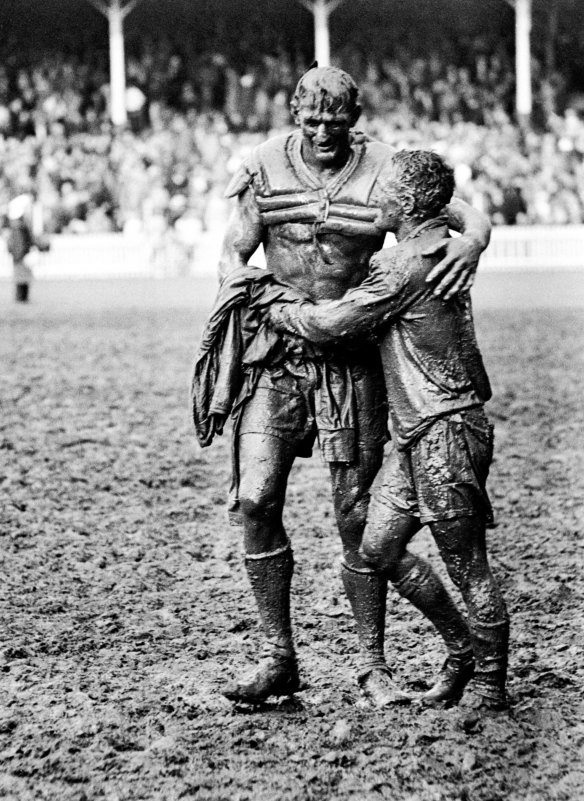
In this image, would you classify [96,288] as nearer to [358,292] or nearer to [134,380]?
[134,380]

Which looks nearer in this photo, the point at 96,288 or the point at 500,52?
the point at 96,288

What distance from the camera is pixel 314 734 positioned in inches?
196

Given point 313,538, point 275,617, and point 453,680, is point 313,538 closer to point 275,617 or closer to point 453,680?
point 275,617

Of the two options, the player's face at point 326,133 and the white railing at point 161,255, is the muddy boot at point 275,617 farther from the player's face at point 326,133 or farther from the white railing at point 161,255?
the white railing at point 161,255

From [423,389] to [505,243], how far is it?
22735mm

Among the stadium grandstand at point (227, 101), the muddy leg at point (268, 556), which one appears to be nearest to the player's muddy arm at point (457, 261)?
the muddy leg at point (268, 556)

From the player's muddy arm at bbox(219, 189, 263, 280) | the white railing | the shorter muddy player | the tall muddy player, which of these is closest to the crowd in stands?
the white railing

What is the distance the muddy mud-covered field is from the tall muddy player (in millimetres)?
277

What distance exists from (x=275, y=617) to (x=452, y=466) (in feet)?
3.13

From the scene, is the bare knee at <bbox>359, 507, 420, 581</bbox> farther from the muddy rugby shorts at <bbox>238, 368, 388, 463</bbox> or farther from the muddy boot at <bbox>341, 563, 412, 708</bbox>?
the muddy rugby shorts at <bbox>238, 368, 388, 463</bbox>

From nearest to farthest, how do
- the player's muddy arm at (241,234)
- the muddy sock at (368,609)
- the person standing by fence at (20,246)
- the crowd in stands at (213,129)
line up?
the muddy sock at (368,609)
the player's muddy arm at (241,234)
the person standing by fence at (20,246)
the crowd in stands at (213,129)

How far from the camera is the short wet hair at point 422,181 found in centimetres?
486

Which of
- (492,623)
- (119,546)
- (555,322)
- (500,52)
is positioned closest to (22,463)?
(119,546)

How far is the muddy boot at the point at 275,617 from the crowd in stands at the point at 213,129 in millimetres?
22445
